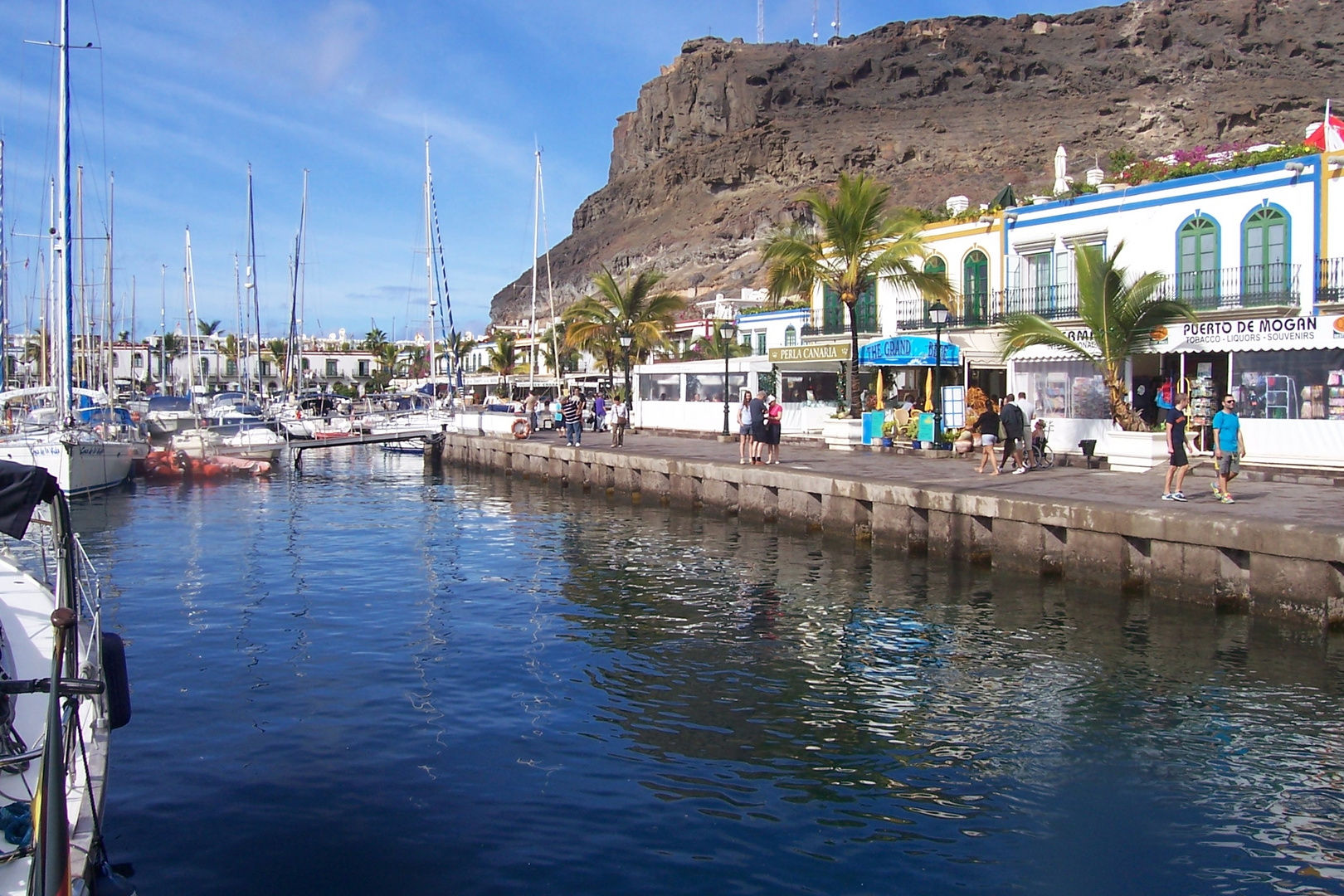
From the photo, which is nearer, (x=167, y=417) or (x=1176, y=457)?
(x=1176, y=457)

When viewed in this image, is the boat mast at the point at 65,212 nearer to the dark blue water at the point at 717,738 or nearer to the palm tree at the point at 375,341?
the dark blue water at the point at 717,738

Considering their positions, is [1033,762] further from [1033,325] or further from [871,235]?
[871,235]

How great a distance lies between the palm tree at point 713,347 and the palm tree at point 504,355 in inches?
1112

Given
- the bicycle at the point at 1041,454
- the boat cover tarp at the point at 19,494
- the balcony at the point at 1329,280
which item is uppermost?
the balcony at the point at 1329,280

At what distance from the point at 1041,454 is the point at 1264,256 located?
683cm

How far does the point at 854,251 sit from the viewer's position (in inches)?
1132

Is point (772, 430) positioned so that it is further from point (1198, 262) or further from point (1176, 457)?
point (1198, 262)

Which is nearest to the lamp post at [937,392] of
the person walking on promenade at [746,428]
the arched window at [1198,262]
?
the person walking on promenade at [746,428]

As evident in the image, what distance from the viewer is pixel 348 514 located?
27.2m

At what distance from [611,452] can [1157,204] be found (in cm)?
1601

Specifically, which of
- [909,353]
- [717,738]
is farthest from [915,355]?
[717,738]

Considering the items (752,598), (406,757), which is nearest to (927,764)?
(406,757)

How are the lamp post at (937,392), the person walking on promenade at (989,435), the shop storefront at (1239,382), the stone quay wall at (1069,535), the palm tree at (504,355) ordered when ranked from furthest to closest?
the palm tree at (504,355) → the lamp post at (937,392) → the person walking on promenade at (989,435) → the shop storefront at (1239,382) → the stone quay wall at (1069,535)

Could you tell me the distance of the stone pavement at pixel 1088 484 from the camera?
1528 cm
